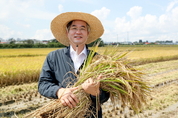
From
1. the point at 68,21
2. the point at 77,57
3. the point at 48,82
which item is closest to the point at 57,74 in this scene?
the point at 48,82

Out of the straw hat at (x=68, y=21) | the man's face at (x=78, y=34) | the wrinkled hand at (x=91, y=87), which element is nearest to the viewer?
the wrinkled hand at (x=91, y=87)

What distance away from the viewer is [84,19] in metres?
1.92

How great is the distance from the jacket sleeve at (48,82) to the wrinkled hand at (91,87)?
25 centimetres

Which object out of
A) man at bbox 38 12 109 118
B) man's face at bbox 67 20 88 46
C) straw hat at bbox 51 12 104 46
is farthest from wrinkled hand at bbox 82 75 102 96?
straw hat at bbox 51 12 104 46

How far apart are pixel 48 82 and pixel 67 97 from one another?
0.91 ft

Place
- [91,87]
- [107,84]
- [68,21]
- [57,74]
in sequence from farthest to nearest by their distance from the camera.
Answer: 1. [68,21]
2. [57,74]
3. [107,84]
4. [91,87]

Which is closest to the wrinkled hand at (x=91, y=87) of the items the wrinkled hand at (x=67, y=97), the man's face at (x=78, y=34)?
the wrinkled hand at (x=67, y=97)

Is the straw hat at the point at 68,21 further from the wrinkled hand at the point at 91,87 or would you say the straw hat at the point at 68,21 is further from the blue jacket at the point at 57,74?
the wrinkled hand at the point at 91,87

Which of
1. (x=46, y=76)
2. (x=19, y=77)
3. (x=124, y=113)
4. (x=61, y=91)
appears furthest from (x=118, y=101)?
(x=19, y=77)

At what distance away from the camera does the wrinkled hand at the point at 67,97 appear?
1478 millimetres

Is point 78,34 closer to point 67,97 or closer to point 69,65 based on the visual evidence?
point 69,65

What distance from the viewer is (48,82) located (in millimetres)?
1662

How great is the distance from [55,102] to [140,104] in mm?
828

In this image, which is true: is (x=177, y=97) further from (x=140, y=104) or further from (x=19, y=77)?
(x=19, y=77)
